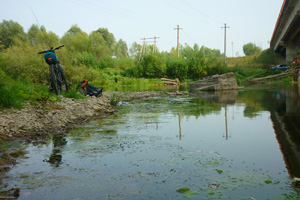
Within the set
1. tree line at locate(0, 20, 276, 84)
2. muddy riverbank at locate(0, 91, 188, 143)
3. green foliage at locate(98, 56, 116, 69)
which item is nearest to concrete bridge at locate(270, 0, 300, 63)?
tree line at locate(0, 20, 276, 84)

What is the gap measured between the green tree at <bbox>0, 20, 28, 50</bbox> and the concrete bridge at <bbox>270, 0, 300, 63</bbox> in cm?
7132

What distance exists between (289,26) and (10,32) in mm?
80967

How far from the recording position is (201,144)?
6.24 metres

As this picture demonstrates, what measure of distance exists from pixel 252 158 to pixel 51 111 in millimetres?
6058

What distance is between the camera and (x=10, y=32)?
89.1 m

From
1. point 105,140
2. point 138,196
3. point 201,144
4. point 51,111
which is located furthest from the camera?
point 51,111

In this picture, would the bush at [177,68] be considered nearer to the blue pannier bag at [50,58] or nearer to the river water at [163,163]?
the blue pannier bag at [50,58]

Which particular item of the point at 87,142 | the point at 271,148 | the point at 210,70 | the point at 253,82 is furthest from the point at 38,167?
the point at 210,70

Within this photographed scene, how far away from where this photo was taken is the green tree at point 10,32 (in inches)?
3442

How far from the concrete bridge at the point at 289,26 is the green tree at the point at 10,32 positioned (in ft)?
234

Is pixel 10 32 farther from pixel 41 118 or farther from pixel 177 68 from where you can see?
pixel 41 118

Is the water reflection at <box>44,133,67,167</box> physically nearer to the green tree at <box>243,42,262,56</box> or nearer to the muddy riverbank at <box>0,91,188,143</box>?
the muddy riverbank at <box>0,91,188,143</box>

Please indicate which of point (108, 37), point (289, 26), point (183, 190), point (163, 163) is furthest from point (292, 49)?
point (108, 37)

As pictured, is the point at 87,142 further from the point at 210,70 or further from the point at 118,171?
the point at 210,70
